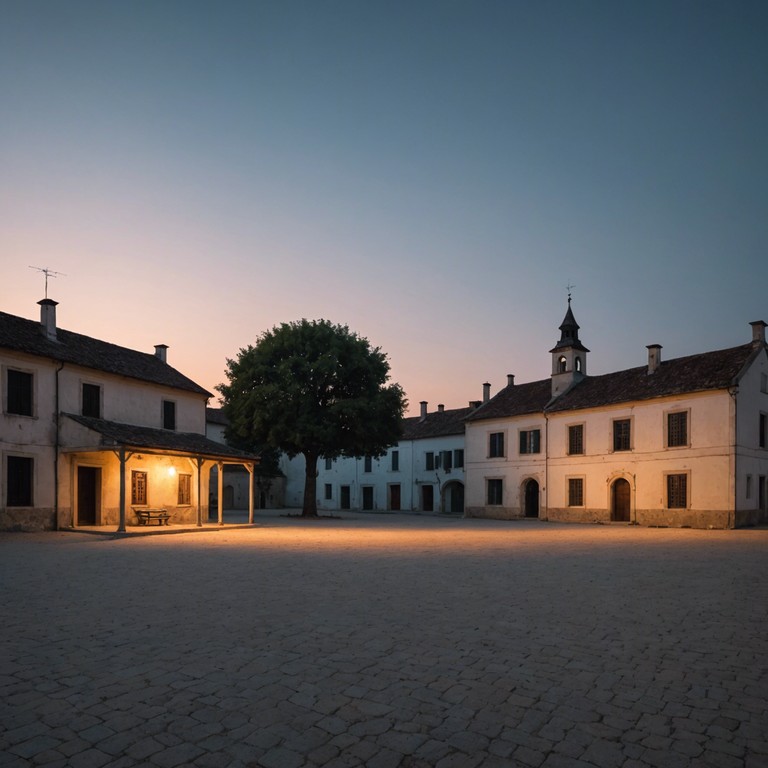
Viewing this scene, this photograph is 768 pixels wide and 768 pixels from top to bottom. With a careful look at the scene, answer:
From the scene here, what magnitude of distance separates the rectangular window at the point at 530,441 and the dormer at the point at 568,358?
2628 millimetres

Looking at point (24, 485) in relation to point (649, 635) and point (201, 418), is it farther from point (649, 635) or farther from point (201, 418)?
point (649, 635)

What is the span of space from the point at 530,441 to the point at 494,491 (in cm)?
419

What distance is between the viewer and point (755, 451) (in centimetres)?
2883

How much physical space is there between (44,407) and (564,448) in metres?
25.5

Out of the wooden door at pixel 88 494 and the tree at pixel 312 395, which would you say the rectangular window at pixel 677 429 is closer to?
the tree at pixel 312 395

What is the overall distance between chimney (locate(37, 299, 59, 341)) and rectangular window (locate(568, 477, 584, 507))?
26.0 meters

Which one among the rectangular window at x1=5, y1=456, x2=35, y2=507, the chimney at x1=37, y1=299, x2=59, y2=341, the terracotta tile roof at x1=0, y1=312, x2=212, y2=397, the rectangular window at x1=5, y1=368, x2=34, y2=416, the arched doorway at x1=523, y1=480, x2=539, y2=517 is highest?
the chimney at x1=37, y1=299, x2=59, y2=341

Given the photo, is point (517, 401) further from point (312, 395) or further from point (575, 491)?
point (312, 395)

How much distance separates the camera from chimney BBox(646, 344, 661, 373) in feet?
108

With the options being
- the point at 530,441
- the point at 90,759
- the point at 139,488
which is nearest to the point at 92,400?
the point at 139,488

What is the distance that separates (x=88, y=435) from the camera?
22312 mm

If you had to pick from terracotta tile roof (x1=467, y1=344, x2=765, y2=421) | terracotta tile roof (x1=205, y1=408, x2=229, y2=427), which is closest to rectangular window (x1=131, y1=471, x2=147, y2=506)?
terracotta tile roof (x1=467, y1=344, x2=765, y2=421)

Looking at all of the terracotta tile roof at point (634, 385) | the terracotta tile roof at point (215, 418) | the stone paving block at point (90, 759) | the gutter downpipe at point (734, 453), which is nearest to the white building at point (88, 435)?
the terracotta tile roof at point (634, 385)

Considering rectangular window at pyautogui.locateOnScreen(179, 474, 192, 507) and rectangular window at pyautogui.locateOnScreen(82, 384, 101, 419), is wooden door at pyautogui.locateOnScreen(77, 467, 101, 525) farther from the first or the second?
rectangular window at pyautogui.locateOnScreen(179, 474, 192, 507)
